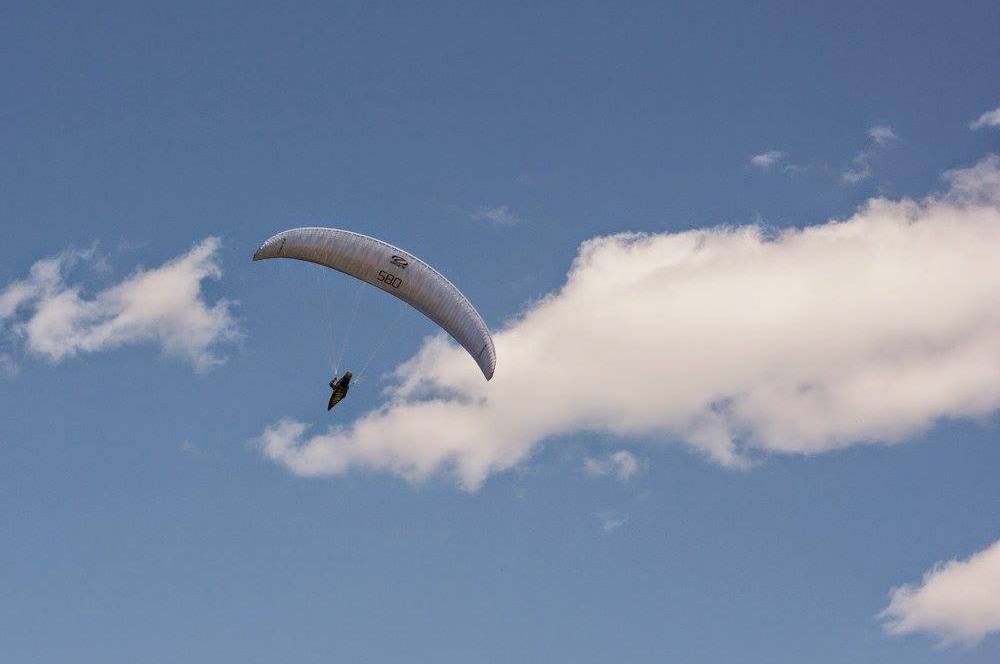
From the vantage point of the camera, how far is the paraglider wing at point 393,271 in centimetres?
7475

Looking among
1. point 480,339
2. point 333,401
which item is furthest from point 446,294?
point 333,401

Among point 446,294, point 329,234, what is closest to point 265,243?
point 329,234

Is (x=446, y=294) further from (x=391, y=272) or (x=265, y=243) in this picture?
(x=265, y=243)

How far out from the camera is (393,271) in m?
75.2

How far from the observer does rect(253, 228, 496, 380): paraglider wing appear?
7475 cm

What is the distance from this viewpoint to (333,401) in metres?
78.6

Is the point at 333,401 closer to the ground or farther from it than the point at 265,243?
closer to the ground

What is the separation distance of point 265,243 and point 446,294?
9753 mm

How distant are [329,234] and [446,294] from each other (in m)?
6.85

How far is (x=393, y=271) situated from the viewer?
75.2 metres

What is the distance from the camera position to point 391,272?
75250mm

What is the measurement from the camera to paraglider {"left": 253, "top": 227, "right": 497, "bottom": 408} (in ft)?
245

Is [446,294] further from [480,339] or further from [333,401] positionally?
[333,401]

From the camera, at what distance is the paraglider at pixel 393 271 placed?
74.8 meters
